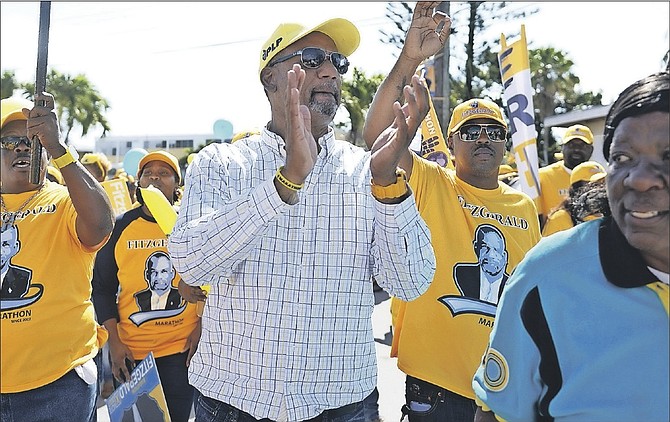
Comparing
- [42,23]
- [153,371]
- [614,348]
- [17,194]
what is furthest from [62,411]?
[614,348]

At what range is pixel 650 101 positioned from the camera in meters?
1.58

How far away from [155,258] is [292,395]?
234cm

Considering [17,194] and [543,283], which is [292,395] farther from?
[17,194]

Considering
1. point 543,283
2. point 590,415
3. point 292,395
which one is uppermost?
point 543,283

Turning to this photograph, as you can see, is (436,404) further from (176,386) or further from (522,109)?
(522,109)

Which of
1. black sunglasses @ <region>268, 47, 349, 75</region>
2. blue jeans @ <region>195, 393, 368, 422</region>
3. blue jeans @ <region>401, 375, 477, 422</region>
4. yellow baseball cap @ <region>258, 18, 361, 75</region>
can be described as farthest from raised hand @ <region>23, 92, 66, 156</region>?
blue jeans @ <region>401, 375, 477, 422</region>

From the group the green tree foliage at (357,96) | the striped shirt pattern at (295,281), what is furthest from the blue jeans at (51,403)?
Result: the green tree foliage at (357,96)

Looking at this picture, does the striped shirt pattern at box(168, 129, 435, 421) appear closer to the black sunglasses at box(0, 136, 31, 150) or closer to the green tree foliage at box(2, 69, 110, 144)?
the black sunglasses at box(0, 136, 31, 150)

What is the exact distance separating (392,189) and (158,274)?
2.55m

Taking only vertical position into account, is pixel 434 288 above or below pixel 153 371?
above

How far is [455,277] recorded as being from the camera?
324 centimetres

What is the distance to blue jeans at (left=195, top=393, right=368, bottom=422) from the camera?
234 cm

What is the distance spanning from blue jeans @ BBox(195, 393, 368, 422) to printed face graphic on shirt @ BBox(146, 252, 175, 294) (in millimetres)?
2031

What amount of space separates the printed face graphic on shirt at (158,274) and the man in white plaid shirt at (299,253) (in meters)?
1.98
